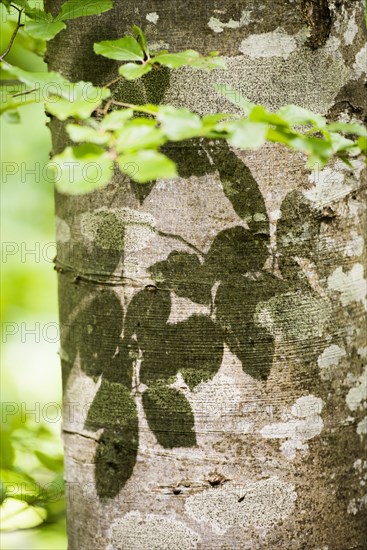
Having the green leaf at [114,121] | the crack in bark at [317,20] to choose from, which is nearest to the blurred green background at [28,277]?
the crack in bark at [317,20]

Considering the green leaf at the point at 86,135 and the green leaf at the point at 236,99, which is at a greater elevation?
the green leaf at the point at 236,99

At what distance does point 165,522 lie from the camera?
104cm

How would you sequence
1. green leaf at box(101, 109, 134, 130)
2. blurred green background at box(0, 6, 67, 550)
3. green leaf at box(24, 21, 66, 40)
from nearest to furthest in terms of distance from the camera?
green leaf at box(101, 109, 134, 130) → green leaf at box(24, 21, 66, 40) → blurred green background at box(0, 6, 67, 550)

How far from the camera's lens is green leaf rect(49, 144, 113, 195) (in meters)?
0.64

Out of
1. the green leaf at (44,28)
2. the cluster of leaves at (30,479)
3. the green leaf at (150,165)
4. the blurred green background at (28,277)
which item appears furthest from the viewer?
the blurred green background at (28,277)

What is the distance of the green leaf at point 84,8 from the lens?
924 millimetres

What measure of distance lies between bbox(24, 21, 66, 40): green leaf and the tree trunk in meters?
0.08

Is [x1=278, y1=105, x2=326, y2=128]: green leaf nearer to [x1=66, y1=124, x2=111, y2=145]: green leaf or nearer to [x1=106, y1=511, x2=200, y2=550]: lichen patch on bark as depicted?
[x1=66, y1=124, x2=111, y2=145]: green leaf

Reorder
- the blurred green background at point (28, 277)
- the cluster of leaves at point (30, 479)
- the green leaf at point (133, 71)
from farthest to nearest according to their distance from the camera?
the blurred green background at point (28, 277) < the cluster of leaves at point (30, 479) < the green leaf at point (133, 71)

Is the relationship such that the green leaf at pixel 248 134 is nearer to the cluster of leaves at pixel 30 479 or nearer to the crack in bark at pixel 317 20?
the crack in bark at pixel 317 20

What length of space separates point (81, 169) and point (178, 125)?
11 cm

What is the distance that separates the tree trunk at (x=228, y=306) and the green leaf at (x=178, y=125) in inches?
11.7

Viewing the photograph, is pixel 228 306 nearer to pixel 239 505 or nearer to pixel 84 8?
pixel 239 505

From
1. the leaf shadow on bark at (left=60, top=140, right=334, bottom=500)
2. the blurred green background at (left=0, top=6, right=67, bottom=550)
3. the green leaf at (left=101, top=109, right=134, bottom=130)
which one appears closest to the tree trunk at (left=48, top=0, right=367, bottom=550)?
the leaf shadow on bark at (left=60, top=140, right=334, bottom=500)
